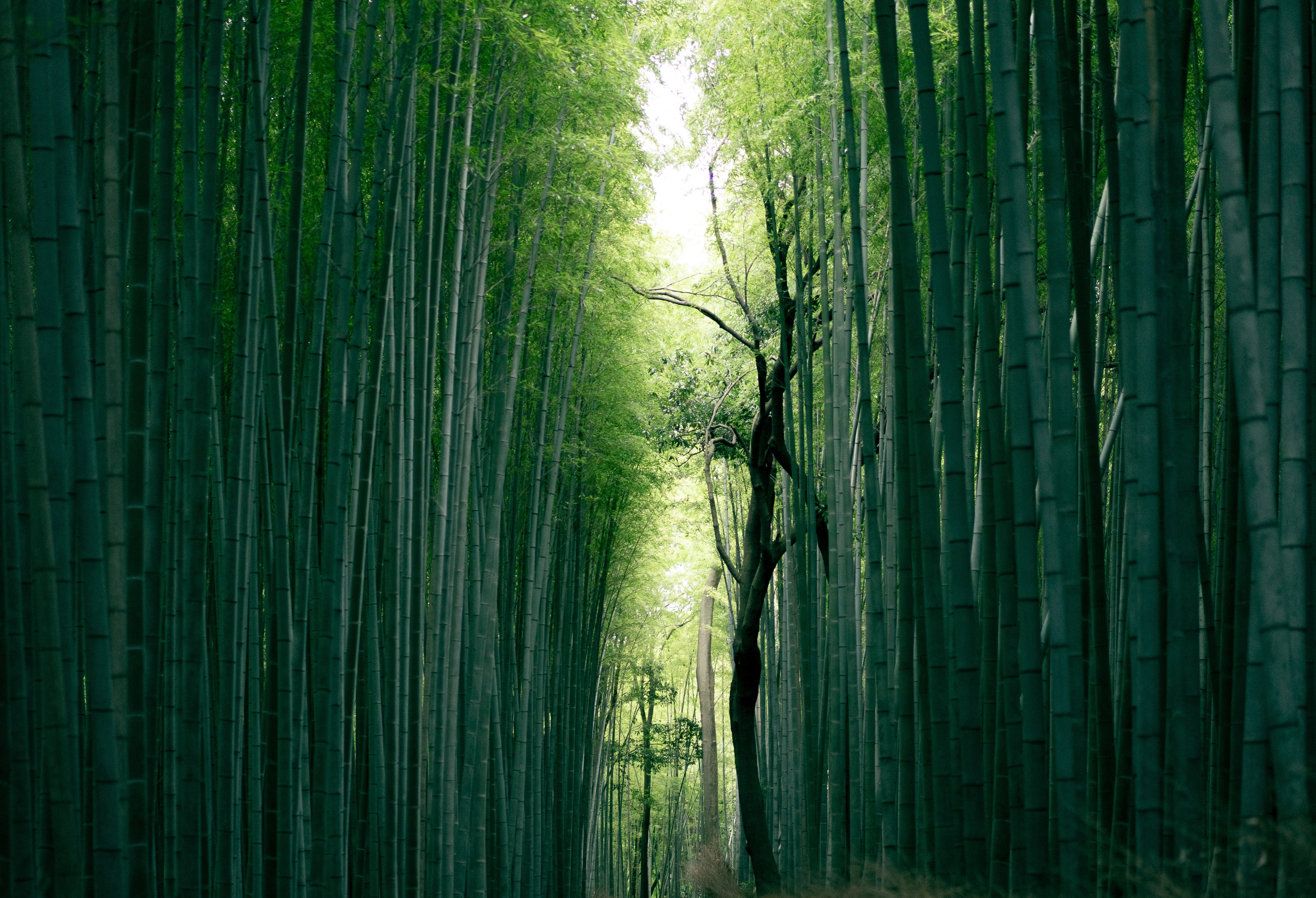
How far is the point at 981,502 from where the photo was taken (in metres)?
2.86

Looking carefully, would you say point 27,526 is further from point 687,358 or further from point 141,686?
point 687,358

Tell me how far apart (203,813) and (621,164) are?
3866 mm

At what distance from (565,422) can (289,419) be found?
3.13m

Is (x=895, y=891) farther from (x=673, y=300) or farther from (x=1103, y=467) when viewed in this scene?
(x=673, y=300)

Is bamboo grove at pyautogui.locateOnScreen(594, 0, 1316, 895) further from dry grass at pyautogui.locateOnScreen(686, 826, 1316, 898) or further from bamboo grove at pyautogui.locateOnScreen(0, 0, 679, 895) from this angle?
bamboo grove at pyautogui.locateOnScreen(0, 0, 679, 895)

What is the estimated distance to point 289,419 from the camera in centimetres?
384

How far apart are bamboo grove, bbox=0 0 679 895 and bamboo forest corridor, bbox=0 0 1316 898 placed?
0.06 ft

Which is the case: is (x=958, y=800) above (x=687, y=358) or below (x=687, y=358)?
below

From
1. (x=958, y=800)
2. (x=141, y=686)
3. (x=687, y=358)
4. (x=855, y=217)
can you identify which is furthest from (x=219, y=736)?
(x=687, y=358)

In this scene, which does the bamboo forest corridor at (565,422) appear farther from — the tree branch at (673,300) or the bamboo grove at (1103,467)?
the tree branch at (673,300)

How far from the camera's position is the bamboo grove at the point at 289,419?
80.1 inches

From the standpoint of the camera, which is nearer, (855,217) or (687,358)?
(855,217)

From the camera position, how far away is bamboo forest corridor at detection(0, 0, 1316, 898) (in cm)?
193

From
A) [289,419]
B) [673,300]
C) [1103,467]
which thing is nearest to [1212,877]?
[1103,467]
